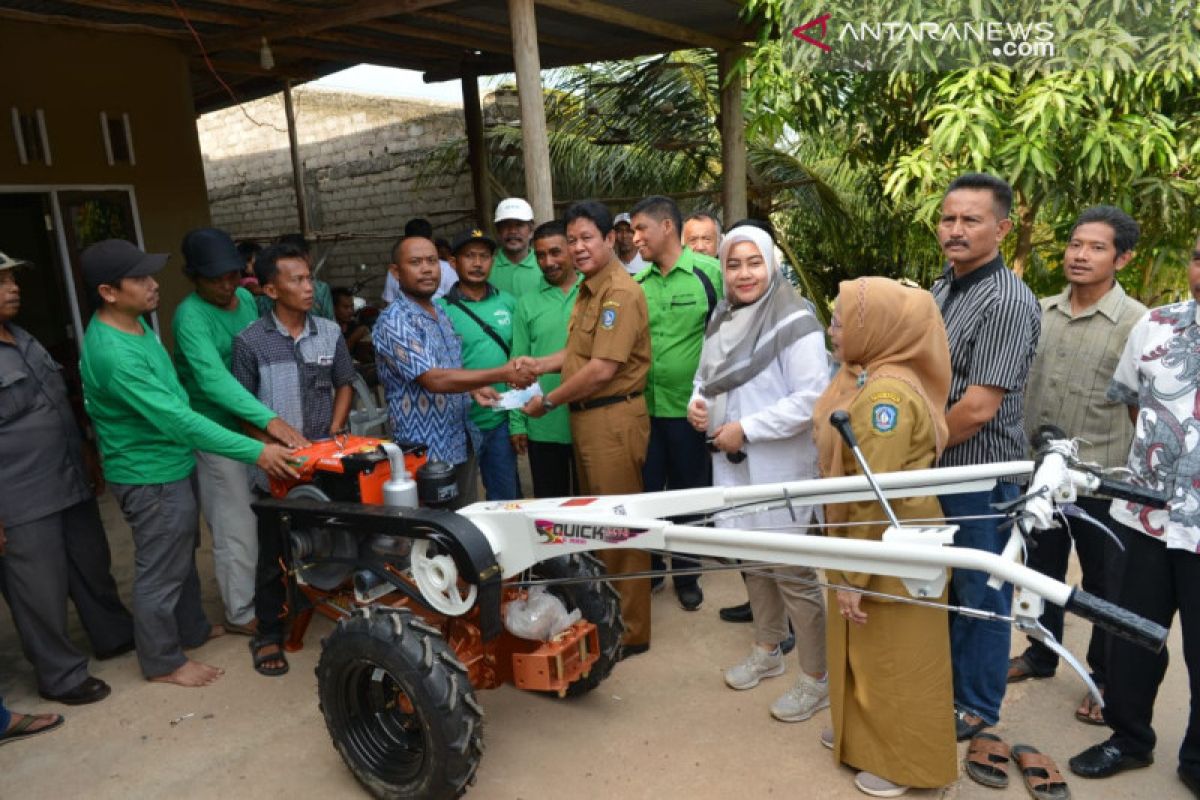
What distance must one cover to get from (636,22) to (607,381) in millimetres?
4295

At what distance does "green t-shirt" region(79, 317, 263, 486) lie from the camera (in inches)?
139

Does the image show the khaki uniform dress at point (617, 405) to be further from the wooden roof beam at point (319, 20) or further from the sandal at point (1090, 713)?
the wooden roof beam at point (319, 20)

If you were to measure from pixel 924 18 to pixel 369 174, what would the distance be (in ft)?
27.1

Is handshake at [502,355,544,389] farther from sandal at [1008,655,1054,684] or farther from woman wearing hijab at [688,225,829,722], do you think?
sandal at [1008,655,1054,684]

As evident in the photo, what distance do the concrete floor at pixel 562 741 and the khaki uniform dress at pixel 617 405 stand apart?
44cm

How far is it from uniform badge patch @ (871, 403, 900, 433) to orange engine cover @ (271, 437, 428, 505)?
5.39ft

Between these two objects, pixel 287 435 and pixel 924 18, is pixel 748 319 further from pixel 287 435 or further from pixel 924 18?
pixel 924 18

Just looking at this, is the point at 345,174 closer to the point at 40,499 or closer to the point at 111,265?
the point at 111,265

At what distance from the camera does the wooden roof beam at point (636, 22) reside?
19.7ft

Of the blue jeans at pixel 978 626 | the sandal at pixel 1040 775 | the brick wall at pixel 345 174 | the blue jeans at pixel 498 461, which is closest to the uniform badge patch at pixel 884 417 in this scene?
the blue jeans at pixel 978 626

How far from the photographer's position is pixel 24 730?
136 inches

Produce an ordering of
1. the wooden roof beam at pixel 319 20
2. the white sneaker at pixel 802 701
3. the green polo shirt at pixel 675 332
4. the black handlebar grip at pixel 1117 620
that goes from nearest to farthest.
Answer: the black handlebar grip at pixel 1117 620 → the white sneaker at pixel 802 701 → the green polo shirt at pixel 675 332 → the wooden roof beam at pixel 319 20

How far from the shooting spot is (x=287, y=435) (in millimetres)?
3639

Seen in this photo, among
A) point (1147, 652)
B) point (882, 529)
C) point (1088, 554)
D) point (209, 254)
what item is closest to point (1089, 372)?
point (1088, 554)
